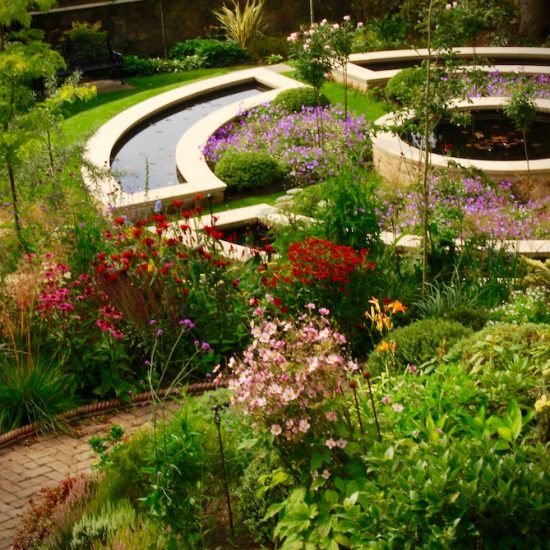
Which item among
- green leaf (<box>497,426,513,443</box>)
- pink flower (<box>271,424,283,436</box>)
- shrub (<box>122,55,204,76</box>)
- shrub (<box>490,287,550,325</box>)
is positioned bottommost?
shrub (<box>490,287,550,325</box>)

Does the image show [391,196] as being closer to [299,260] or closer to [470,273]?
[470,273]

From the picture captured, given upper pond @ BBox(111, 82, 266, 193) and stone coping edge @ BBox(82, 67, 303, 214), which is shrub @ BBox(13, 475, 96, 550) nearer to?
stone coping edge @ BBox(82, 67, 303, 214)

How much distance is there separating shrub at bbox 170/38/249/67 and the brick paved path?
493 inches

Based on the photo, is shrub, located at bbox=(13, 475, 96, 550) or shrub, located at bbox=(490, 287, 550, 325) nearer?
shrub, located at bbox=(13, 475, 96, 550)

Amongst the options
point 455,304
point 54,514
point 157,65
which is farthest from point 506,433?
point 157,65

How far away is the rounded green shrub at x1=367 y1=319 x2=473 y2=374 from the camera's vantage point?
641cm

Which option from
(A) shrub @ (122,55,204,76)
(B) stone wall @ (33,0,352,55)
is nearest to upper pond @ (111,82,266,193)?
(A) shrub @ (122,55,204,76)

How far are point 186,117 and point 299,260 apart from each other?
8407 mm

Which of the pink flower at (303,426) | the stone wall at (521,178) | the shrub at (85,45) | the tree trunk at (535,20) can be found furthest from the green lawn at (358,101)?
the pink flower at (303,426)

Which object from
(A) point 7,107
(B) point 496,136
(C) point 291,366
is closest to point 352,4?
(B) point 496,136

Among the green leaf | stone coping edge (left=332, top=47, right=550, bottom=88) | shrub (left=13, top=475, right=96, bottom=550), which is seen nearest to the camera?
the green leaf

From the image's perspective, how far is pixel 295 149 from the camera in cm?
1234

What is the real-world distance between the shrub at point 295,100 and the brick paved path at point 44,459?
8059 millimetres

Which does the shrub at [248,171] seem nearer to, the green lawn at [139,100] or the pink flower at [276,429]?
the green lawn at [139,100]
